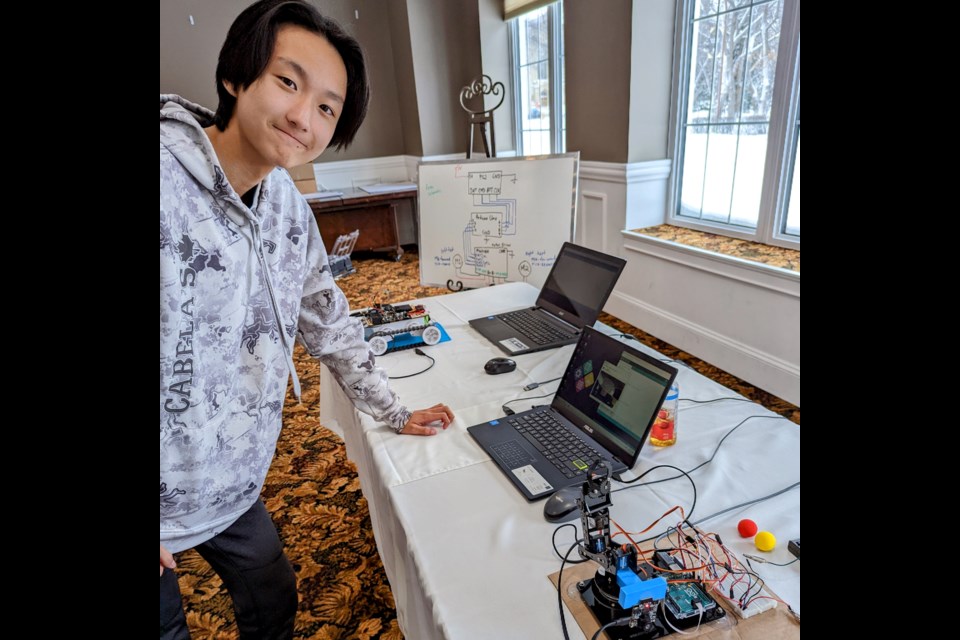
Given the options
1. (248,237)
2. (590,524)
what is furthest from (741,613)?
(248,237)

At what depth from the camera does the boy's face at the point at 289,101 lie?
873 millimetres

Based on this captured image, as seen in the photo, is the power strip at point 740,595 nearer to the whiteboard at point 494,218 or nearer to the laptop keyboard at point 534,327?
the laptop keyboard at point 534,327

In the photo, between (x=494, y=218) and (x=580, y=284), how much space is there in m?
0.73

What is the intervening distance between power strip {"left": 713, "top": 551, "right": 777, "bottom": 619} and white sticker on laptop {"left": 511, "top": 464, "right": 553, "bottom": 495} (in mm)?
333

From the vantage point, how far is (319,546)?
193cm

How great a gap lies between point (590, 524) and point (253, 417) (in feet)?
1.99

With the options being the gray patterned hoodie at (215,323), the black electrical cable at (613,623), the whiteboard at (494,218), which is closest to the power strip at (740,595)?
the black electrical cable at (613,623)

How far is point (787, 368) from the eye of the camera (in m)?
2.59

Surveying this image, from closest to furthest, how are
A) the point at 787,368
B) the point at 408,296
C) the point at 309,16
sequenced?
1. the point at 309,16
2. the point at 787,368
3. the point at 408,296

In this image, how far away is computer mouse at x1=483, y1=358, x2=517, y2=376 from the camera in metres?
1.58

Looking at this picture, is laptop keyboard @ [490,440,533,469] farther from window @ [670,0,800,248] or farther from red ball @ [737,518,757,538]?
window @ [670,0,800,248]

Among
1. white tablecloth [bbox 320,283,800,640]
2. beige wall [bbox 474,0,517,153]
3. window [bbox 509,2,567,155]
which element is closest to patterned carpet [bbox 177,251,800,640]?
white tablecloth [bbox 320,283,800,640]

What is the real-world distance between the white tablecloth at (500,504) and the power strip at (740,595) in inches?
1.8
